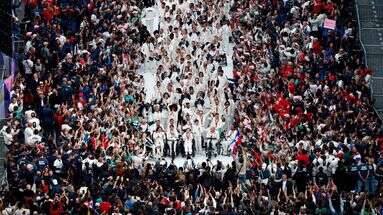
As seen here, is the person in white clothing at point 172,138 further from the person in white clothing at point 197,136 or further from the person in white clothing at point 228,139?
the person in white clothing at point 228,139

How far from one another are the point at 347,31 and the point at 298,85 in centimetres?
511

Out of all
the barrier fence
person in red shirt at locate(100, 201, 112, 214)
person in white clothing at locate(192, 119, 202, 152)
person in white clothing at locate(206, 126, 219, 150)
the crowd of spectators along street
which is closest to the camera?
person in red shirt at locate(100, 201, 112, 214)

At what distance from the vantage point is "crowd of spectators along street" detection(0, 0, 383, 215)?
55.4 metres

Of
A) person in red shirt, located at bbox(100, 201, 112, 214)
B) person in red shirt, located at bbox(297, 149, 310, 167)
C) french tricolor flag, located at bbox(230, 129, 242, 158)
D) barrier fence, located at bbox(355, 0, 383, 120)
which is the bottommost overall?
person in red shirt, located at bbox(100, 201, 112, 214)

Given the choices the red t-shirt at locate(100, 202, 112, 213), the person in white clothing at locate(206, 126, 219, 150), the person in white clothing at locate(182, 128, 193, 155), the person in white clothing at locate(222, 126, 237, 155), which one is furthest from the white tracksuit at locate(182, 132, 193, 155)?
the red t-shirt at locate(100, 202, 112, 213)

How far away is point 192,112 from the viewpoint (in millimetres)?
62031

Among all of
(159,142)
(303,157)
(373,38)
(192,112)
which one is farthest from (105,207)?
(373,38)

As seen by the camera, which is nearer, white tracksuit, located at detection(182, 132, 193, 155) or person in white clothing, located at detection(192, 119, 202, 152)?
white tracksuit, located at detection(182, 132, 193, 155)

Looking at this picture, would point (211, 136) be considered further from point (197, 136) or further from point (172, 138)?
point (172, 138)

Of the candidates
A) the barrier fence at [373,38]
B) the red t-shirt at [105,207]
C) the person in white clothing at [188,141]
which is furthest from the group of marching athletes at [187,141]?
the barrier fence at [373,38]

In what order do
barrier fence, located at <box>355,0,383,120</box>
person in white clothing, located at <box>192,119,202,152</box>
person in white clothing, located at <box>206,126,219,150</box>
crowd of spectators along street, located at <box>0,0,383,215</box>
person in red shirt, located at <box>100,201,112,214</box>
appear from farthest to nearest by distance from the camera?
1. barrier fence, located at <box>355,0,383,120</box>
2. person in white clothing, located at <box>192,119,202,152</box>
3. person in white clothing, located at <box>206,126,219,150</box>
4. crowd of spectators along street, located at <box>0,0,383,215</box>
5. person in red shirt, located at <box>100,201,112,214</box>

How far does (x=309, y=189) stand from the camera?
182 ft

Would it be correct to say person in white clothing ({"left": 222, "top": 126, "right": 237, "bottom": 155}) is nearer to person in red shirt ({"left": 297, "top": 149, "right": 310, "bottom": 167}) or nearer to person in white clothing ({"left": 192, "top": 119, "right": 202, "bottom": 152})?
person in white clothing ({"left": 192, "top": 119, "right": 202, "bottom": 152})

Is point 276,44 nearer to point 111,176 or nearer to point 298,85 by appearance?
point 298,85
